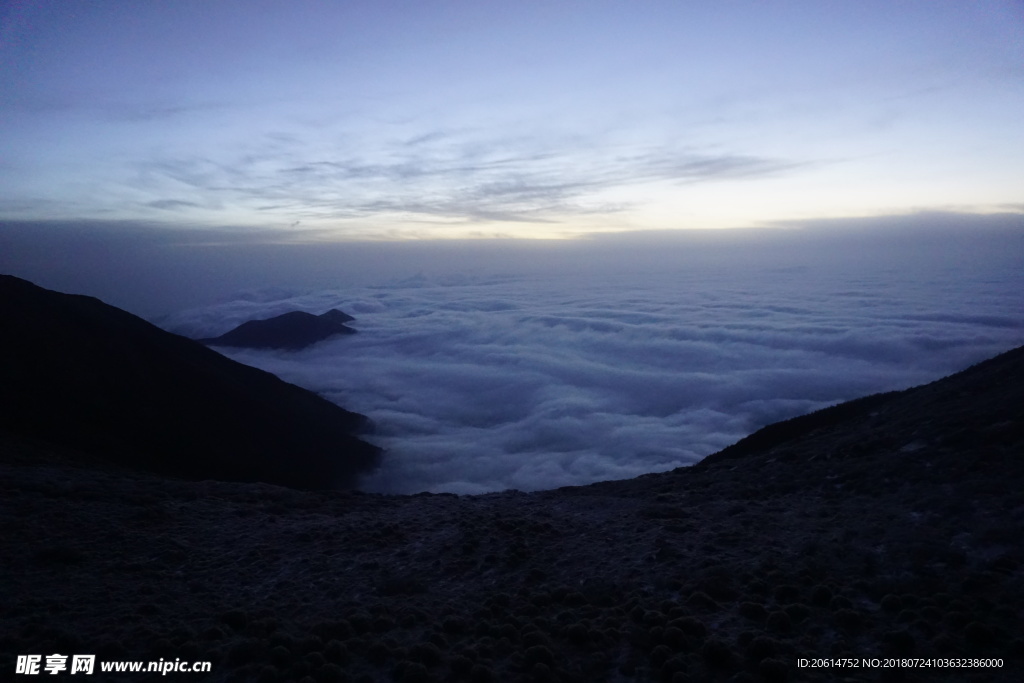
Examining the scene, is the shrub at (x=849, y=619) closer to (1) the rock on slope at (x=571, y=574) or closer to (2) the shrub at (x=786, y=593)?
(1) the rock on slope at (x=571, y=574)

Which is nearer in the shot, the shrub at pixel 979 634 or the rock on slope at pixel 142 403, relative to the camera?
the shrub at pixel 979 634

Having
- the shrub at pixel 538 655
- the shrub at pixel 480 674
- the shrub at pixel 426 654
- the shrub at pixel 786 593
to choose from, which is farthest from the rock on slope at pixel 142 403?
the shrub at pixel 786 593

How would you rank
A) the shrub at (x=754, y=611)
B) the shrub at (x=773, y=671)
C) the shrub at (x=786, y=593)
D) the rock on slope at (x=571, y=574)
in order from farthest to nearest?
the shrub at (x=786, y=593) < the shrub at (x=754, y=611) < the rock on slope at (x=571, y=574) < the shrub at (x=773, y=671)

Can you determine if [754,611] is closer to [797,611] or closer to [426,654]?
[797,611]

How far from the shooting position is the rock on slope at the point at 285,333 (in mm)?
112188

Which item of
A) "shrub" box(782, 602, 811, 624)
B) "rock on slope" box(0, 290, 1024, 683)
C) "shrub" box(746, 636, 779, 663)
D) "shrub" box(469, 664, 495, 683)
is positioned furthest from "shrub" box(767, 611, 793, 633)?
"shrub" box(469, 664, 495, 683)

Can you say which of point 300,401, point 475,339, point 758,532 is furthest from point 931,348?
point 758,532

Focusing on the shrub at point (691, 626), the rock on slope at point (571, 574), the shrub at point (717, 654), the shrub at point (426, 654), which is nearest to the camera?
the shrub at point (717, 654)

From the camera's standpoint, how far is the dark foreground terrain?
6.73 metres

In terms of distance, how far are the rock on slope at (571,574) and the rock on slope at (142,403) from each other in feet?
56.5

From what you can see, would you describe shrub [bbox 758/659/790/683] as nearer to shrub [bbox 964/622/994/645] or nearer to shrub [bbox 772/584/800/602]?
shrub [bbox 772/584/800/602]

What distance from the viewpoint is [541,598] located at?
28.6 ft

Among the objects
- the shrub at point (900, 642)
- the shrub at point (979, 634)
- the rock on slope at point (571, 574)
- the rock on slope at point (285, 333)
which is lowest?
the rock on slope at point (285, 333)

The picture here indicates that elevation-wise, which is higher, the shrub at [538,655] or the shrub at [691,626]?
the shrub at [691,626]
